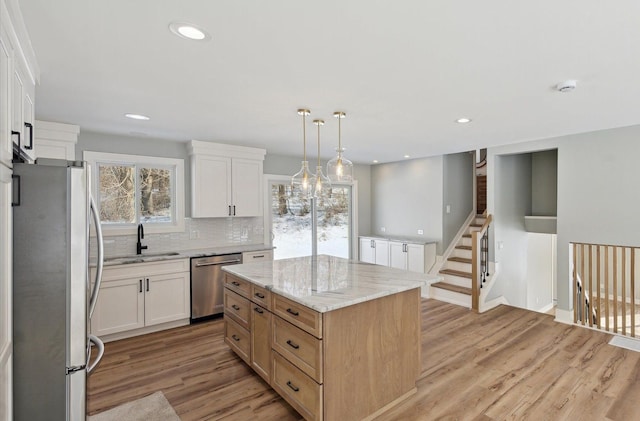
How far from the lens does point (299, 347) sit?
2225mm

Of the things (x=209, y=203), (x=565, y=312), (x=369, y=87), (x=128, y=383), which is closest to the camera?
(x=369, y=87)

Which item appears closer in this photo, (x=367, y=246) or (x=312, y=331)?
(x=312, y=331)

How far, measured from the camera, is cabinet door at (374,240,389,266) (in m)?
6.02

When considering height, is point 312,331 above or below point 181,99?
below

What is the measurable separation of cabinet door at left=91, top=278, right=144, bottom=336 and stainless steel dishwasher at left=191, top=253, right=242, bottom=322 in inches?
23.6

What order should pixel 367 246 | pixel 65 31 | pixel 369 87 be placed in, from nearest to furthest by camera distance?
pixel 65 31, pixel 369 87, pixel 367 246

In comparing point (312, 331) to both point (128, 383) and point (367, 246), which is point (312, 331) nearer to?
point (128, 383)

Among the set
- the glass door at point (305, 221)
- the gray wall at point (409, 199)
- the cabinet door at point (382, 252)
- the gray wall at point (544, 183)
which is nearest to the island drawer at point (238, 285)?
the glass door at point (305, 221)

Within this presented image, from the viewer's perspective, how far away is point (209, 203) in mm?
Result: 4457

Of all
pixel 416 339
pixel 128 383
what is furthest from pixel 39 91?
pixel 416 339

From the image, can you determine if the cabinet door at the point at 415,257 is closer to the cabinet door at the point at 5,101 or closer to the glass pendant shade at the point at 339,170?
the glass pendant shade at the point at 339,170

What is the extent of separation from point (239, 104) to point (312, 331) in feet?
6.52

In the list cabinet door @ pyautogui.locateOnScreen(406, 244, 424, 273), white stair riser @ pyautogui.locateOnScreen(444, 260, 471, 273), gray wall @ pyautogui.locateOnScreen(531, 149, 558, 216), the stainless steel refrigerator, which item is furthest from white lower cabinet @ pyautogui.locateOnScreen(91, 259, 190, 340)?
gray wall @ pyautogui.locateOnScreen(531, 149, 558, 216)

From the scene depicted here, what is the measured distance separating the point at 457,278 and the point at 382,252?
4.52ft
